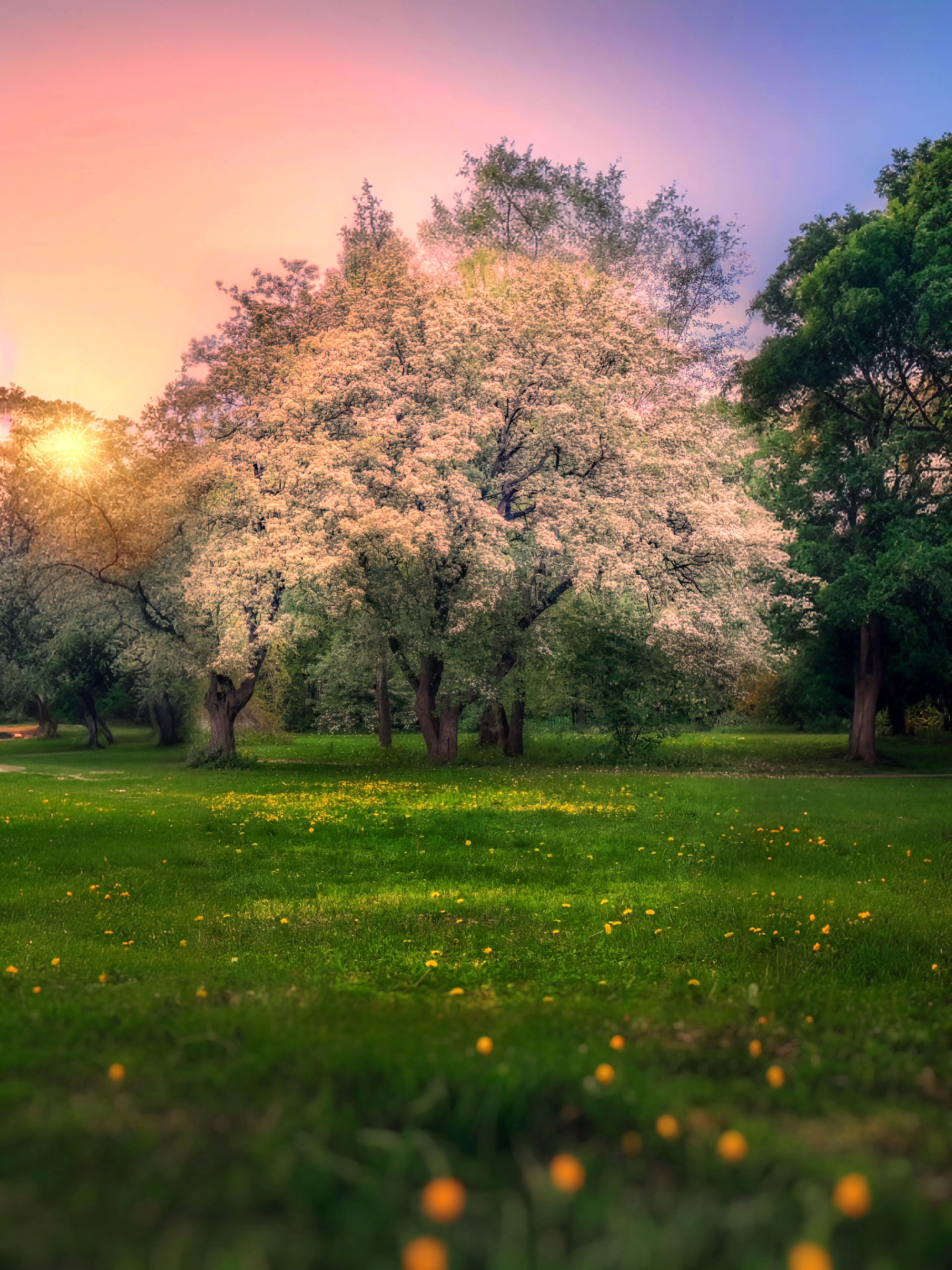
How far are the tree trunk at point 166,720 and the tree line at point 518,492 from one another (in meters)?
8.43

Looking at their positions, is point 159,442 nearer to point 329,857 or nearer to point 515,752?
point 515,752

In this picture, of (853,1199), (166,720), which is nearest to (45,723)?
(166,720)

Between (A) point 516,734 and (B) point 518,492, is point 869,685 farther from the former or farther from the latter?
(B) point 518,492

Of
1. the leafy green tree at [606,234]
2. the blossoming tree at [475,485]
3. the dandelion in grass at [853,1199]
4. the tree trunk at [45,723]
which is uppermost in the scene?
the leafy green tree at [606,234]

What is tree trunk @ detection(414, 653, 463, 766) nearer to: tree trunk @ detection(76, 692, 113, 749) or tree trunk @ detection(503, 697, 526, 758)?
tree trunk @ detection(503, 697, 526, 758)

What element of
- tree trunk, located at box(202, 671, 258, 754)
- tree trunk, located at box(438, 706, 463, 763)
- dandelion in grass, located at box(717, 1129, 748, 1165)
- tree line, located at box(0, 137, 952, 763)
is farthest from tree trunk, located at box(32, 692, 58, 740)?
dandelion in grass, located at box(717, 1129, 748, 1165)

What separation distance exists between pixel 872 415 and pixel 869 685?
419 inches

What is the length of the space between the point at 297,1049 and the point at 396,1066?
0.59m


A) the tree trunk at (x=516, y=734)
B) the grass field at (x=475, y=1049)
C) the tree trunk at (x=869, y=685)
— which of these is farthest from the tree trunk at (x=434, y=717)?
the tree trunk at (x=869, y=685)

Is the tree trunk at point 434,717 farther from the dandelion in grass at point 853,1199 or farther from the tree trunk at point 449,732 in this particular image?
the dandelion in grass at point 853,1199

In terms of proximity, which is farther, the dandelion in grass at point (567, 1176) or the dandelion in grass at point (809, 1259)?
the dandelion in grass at point (567, 1176)

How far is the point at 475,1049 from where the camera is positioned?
13.7 feet

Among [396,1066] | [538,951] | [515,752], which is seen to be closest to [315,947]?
[538,951]

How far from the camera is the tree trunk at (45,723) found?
54875 mm
